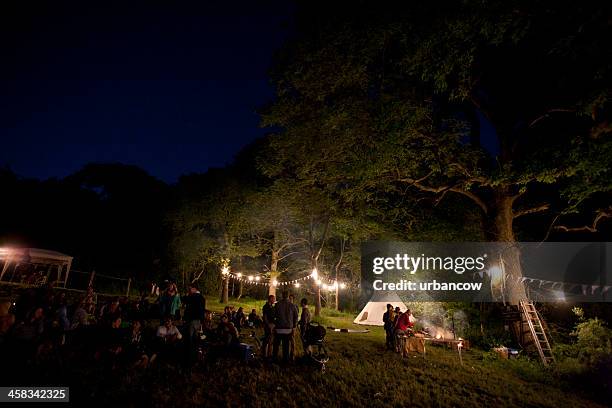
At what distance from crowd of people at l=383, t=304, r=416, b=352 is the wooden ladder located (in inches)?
140

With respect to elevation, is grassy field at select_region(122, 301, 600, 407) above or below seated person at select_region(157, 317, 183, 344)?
below

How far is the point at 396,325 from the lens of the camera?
11555 millimetres

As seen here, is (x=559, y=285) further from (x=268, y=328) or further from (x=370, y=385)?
(x=268, y=328)

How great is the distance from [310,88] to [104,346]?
956cm

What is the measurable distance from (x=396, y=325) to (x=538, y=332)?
4.43m

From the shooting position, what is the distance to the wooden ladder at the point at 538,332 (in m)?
10.2

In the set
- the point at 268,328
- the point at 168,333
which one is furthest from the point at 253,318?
the point at 168,333

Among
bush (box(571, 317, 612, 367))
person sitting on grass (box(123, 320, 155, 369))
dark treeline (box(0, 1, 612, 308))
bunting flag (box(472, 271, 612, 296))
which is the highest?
dark treeline (box(0, 1, 612, 308))

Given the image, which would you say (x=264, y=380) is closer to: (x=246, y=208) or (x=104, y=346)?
(x=104, y=346)

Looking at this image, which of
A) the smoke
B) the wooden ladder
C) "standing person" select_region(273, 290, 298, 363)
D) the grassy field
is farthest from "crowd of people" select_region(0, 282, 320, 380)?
the smoke

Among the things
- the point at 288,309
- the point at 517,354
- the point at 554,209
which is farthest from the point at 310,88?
the point at 554,209

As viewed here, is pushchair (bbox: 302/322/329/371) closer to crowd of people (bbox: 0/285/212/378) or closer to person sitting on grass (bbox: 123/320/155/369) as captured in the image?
crowd of people (bbox: 0/285/212/378)

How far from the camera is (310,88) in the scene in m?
12.0

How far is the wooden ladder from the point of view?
33.5 ft
